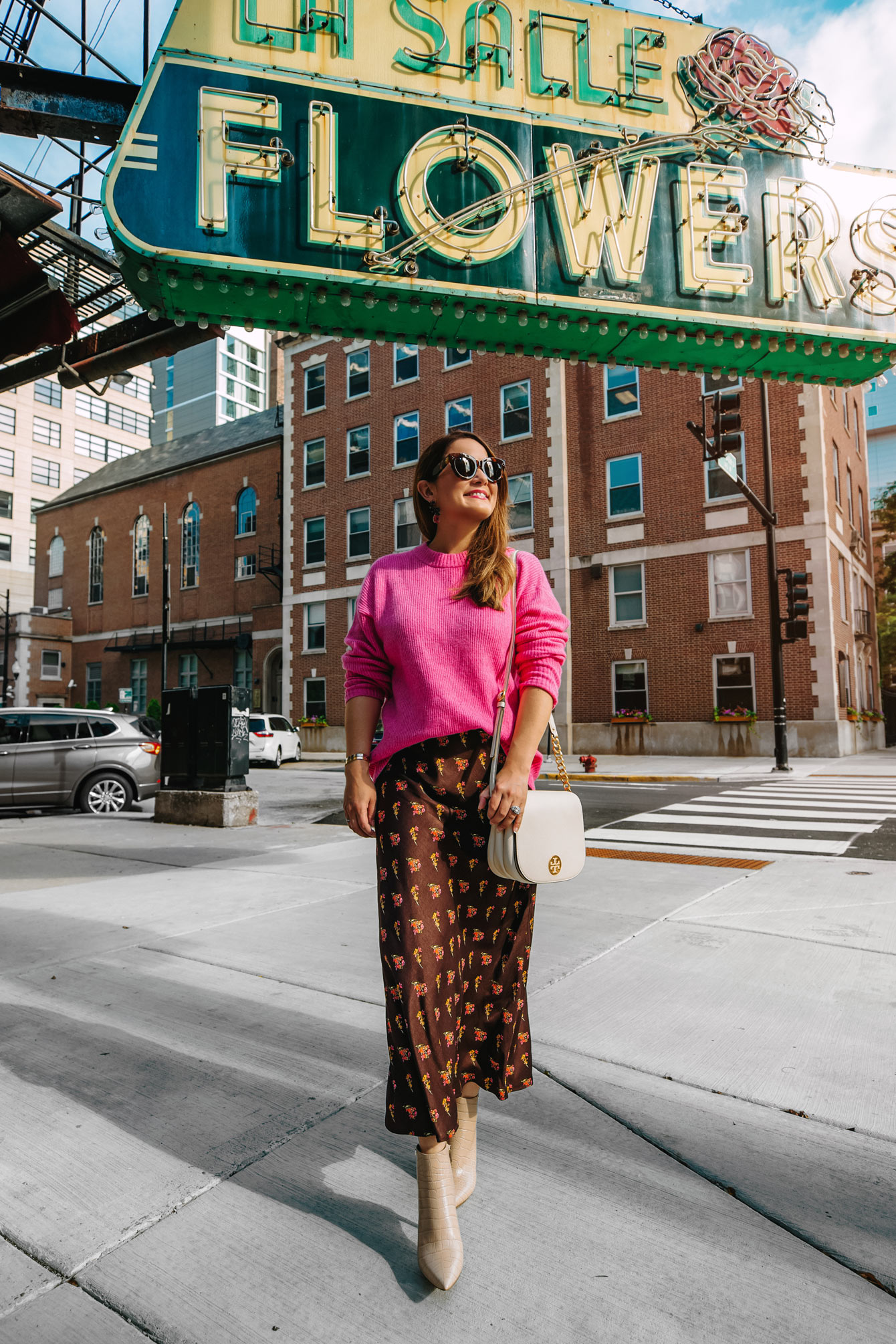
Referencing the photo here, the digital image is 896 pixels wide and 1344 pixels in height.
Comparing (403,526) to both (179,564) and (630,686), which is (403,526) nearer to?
(630,686)

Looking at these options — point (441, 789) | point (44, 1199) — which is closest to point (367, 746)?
point (441, 789)

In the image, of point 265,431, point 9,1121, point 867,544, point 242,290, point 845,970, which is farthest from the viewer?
point 265,431

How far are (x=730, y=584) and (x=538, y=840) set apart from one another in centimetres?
2235

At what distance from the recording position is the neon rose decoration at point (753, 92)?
610cm

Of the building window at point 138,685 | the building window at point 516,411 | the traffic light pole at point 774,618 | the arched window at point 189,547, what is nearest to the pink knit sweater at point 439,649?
the traffic light pole at point 774,618

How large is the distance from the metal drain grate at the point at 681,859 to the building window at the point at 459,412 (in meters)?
22.9

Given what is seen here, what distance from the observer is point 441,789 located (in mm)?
1979

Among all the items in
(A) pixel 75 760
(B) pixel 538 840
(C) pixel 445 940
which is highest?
(B) pixel 538 840

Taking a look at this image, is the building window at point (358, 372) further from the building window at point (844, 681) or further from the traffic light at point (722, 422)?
the traffic light at point (722, 422)

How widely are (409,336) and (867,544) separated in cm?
2992

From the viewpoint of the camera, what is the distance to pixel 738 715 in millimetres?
21766

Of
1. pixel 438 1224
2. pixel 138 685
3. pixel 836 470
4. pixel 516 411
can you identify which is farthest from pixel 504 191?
pixel 138 685

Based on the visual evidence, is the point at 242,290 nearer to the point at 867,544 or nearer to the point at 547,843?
the point at 547,843

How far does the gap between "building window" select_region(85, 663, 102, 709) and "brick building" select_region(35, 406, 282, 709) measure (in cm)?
8
